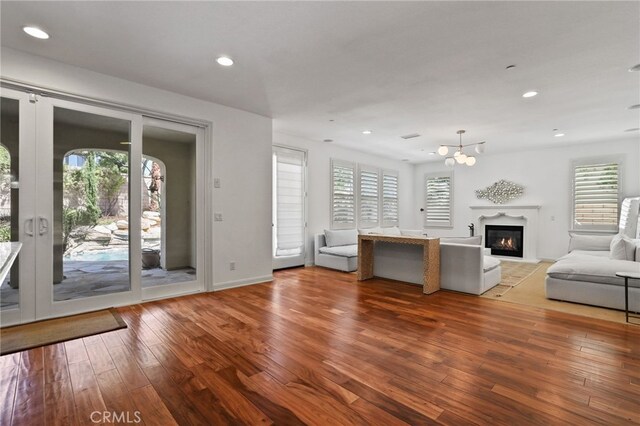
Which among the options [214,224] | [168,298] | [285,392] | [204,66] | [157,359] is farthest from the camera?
[214,224]

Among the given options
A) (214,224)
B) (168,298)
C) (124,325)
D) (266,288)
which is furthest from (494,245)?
(124,325)

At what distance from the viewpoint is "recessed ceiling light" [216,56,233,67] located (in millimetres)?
3137

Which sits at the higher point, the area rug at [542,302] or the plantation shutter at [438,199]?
the plantation shutter at [438,199]

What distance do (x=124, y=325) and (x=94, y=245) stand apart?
46.2 inches

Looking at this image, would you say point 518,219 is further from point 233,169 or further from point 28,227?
point 28,227

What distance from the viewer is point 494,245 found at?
26.3 feet

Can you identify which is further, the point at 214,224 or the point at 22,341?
the point at 214,224

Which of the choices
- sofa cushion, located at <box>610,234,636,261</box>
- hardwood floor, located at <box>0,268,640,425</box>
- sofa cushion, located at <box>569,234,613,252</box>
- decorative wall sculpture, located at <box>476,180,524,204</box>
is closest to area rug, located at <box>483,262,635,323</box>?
hardwood floor, located at <box>0,268,640,425</box>

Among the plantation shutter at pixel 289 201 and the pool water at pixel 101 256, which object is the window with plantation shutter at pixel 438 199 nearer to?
the plantation shutter at pixel 289 201

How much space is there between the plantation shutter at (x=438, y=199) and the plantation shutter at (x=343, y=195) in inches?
121

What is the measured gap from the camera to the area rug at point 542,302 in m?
3.43

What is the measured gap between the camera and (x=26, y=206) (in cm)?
314

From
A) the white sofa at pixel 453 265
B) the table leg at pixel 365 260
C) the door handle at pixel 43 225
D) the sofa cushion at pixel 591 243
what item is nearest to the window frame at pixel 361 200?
the table leg at pixel 365 260

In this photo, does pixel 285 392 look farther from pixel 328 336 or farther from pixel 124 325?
pixel 124 325
